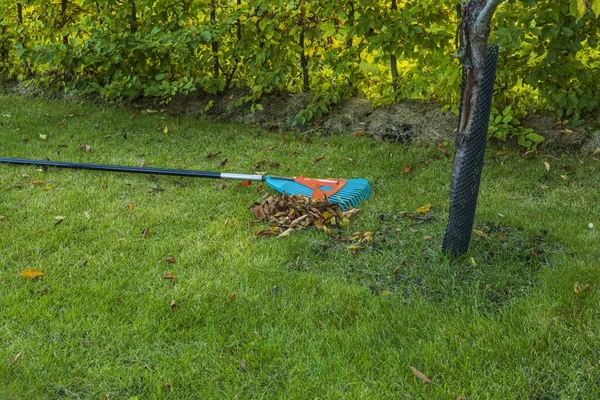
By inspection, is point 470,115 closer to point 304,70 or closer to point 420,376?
point 420,376

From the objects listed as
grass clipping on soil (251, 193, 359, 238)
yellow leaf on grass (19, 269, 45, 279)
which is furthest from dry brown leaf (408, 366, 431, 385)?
yellow leaf on grass (19, 269, 45, 279)

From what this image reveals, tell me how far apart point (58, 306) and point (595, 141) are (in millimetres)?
3885

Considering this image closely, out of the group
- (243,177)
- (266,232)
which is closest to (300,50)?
(243,177)

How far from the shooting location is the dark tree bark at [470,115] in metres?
2.54

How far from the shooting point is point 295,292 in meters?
2.78

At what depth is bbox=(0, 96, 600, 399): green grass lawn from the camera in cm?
220

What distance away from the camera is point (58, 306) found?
2689mm

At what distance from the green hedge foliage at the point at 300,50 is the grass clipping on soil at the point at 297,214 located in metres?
1.56

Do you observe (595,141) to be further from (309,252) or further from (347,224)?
(309,252)

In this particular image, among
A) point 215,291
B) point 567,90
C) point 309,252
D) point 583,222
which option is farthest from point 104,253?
point 567,90

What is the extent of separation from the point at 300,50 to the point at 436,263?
309 centimetres

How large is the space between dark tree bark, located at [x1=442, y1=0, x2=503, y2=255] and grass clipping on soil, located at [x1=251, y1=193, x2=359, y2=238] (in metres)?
0.76

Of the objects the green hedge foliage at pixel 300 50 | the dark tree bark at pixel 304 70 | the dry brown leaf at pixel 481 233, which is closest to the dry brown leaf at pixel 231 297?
the dry brown leaf at pixel 481 233

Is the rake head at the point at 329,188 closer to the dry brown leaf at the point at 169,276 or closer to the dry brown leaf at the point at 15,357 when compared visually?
the dry brown leaf at the point at 169,276
